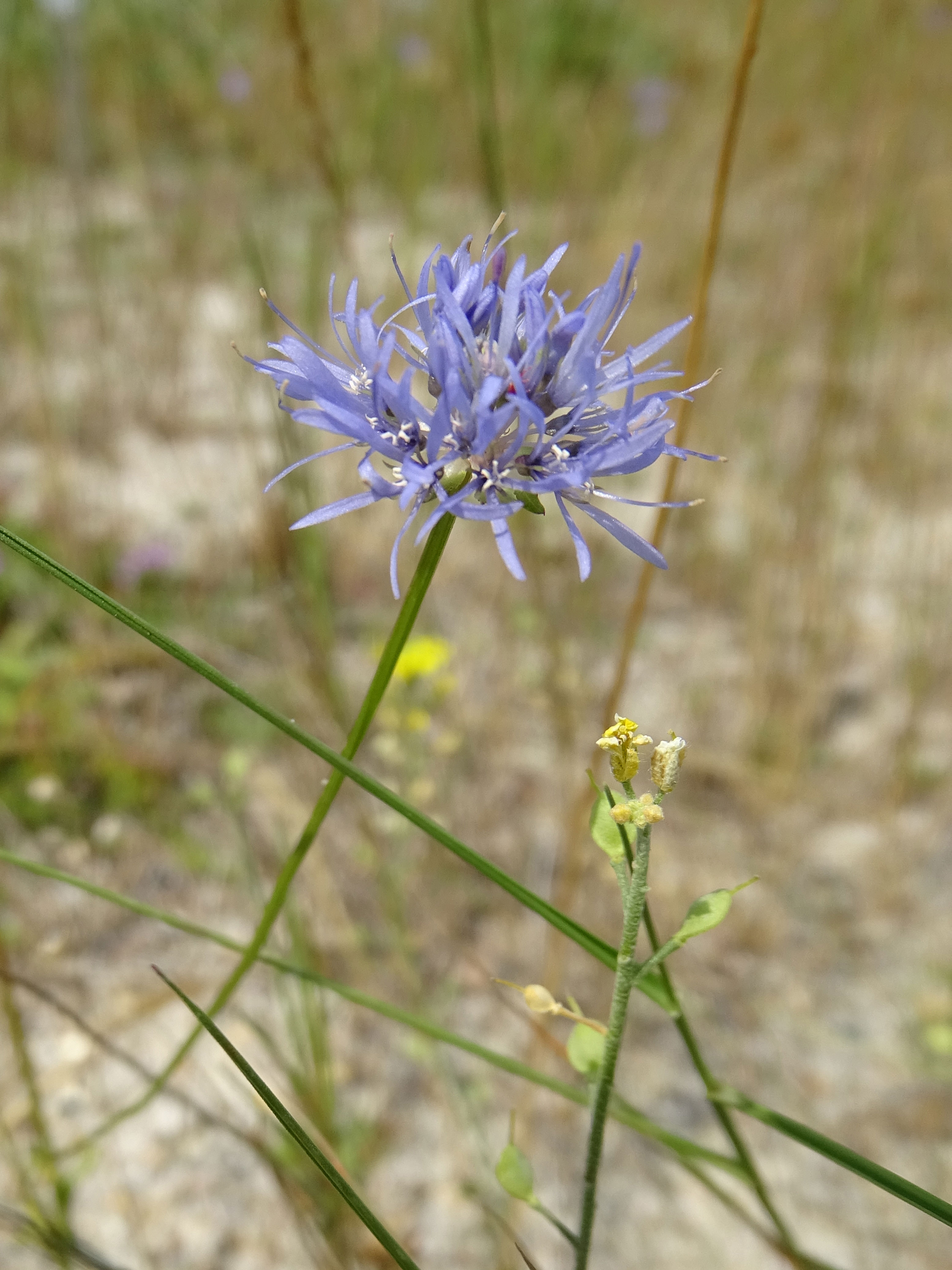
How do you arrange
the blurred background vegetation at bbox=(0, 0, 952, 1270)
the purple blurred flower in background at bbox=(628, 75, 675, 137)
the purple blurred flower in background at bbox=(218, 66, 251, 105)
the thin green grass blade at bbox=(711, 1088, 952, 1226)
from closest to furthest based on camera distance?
the thin green grass blade at bbox=(711, 1088, 952, 1226) < the blurred background vegetation at bbox=(0, 0, 952, 1270) < the purple blurred flower in background at bbox=(218, 66, 251, 105) < the purple blurred flower in background at bbox=(628, 75, 675, 137)

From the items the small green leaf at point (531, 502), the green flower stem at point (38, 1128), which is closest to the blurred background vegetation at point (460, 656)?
the green flower stem at point (38, 1128)

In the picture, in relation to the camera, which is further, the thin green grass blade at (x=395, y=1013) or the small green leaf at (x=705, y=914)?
the thin green grass blade at (x=395, y=1013)

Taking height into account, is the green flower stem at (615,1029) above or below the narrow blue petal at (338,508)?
below

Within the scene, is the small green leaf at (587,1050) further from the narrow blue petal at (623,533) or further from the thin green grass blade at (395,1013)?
the narrow blue petal at (623,533)

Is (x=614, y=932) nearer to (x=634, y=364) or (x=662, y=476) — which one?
(x=634, y=364)

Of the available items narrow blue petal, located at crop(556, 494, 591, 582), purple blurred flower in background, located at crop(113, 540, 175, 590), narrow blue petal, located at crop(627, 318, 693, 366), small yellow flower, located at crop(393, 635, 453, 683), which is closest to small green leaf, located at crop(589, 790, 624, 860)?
narrow blue petal, located at crop(556, 494, 591, 582)

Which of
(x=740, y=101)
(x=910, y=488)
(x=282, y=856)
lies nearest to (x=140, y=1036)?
(x=282, y=856)

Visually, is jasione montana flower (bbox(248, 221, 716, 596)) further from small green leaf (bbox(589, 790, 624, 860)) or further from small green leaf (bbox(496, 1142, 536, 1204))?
small green leaf (bbox(496, 1142, 536, 1204))

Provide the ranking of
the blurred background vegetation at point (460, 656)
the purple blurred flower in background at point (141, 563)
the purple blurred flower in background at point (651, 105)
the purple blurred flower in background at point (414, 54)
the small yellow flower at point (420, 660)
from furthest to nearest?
the purple blurred flower in background at point (651, 105) → the purple blurred flower in background at point (414, 54) → the purple blurred flower in background at point (141, 563) → the small yellow flower at point (420, 660) → the blurred background vegetation at point (460, 656)

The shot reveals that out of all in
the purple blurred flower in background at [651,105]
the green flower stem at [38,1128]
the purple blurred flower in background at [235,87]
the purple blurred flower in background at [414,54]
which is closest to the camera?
the green flower stem at [38,1128]
